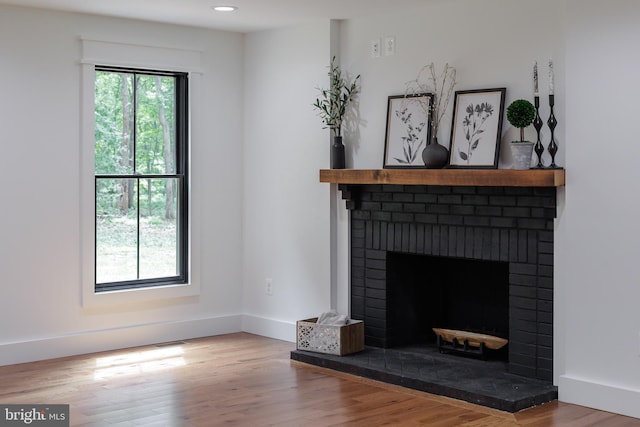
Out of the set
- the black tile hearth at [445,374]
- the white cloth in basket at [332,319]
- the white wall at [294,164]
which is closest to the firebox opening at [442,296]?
the black tile hearth at [445,374]

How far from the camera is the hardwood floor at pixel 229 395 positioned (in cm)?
430

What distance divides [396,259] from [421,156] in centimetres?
77

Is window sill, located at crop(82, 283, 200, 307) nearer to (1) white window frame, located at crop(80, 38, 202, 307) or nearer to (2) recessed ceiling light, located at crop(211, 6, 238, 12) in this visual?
(1) white window frame, located at crop(80, 38, 202, 307)

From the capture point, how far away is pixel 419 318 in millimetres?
5855

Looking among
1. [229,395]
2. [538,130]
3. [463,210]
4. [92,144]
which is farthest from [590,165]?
[92,144]

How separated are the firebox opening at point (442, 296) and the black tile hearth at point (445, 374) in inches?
7.3

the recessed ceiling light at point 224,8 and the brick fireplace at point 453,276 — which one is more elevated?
the recessed ceiling light at point 224,8

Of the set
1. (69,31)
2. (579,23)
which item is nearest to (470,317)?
(579,23)

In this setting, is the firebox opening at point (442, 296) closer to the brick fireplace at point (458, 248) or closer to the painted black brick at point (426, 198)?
the brick fireplace at point (458, 248)

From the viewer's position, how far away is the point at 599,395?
448cm

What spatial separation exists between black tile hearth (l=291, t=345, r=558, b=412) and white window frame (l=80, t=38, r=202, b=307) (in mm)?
1227

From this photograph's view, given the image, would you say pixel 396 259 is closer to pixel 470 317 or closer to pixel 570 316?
pixel 470 317

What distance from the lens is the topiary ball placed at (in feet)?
15.3

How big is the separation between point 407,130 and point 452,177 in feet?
2.19
